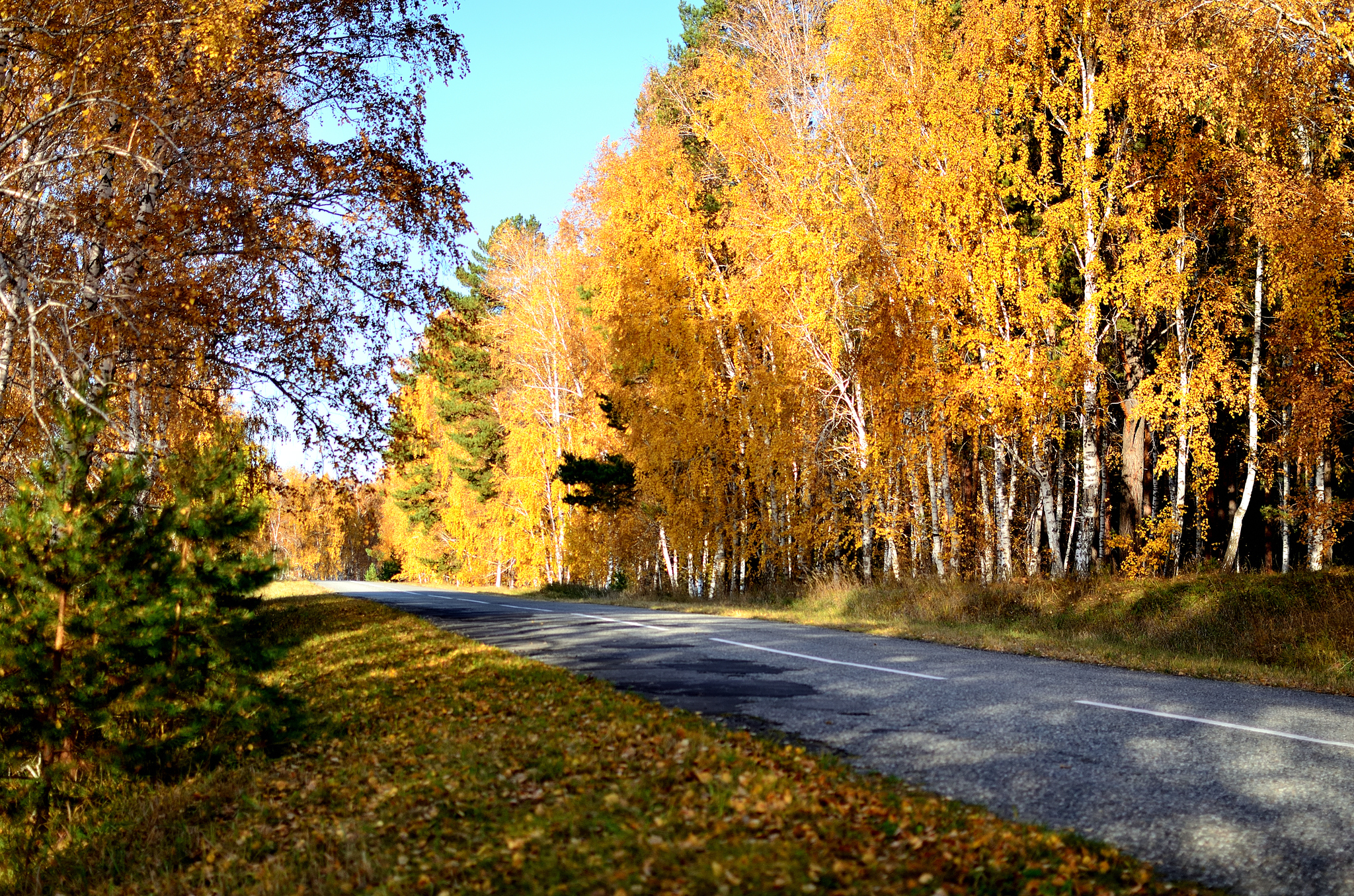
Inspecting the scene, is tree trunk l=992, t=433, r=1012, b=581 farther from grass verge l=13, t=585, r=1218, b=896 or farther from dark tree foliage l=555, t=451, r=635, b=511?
grass verge l=13, t=585, r=1218, b=896

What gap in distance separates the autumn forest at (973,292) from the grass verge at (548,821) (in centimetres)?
591

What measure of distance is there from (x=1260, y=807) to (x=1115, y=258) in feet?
49.1

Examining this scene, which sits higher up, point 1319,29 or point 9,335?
point 1319,29

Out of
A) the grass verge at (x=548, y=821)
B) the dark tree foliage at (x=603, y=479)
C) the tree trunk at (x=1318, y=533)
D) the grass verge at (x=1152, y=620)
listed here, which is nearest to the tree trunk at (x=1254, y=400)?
the tree trunk at (x=1318, y=533)

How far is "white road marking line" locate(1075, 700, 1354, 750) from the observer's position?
21.9 feet

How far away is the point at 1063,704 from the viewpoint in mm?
7969

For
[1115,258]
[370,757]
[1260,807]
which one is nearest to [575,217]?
[1115,258]

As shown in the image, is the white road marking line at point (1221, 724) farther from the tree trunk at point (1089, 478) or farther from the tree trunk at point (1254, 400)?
the tree trunk at point (1254, 400)

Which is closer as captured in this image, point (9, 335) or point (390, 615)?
point (9, 335)

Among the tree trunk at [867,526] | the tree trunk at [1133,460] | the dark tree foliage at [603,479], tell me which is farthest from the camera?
the dark tree foliage at [603,479]

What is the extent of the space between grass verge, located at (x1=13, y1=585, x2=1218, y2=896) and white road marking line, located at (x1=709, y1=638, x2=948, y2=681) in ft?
9.59

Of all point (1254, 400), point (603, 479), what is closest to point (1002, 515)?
point (1254, 400)

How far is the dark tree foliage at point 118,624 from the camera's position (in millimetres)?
7730

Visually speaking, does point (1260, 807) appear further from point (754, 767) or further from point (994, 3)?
point (994, 3)
